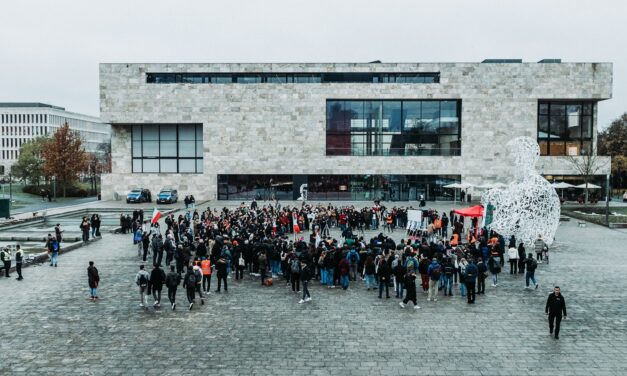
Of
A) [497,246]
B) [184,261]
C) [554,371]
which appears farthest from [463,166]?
[554,371]

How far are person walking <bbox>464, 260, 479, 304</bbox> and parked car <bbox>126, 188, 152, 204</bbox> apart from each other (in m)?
43.9

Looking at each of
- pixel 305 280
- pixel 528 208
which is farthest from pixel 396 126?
pixel 305 280

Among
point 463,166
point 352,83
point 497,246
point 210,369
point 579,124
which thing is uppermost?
point 352,83

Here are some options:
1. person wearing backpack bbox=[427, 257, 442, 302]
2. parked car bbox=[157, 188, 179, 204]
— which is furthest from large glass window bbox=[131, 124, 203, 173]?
person wearing backpack bbox=[427, 257, 442, 302]

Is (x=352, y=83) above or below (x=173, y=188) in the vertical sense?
above

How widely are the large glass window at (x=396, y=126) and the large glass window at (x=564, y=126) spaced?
9.59 m

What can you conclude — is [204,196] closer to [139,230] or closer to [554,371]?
[139,230]

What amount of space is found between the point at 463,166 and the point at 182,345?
4904 centimetres

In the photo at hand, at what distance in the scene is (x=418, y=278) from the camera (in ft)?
70.5

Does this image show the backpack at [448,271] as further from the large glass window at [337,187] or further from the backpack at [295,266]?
the large glass window at [337,187]

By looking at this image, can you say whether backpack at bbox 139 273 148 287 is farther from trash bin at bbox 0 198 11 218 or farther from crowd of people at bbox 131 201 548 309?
trash bin at bbox 0 198 11 218

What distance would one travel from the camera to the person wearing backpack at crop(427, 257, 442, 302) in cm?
1755

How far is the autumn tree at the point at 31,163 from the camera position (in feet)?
236

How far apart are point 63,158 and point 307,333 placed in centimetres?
5722
